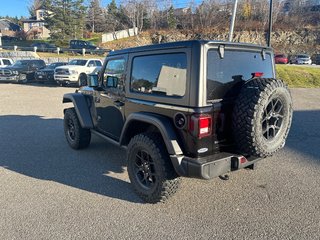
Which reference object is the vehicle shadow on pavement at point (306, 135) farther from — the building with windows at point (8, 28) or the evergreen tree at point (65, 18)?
the building with windows at point (8, 28)

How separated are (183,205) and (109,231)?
998mm

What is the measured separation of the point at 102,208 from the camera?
3289 millimetres

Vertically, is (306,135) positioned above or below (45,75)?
below

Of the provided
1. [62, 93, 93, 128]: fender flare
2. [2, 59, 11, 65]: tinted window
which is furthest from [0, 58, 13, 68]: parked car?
[62, 93, 93, 128]: fender flare

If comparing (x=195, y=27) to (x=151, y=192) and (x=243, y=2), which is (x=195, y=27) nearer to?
(x=243, y=2)

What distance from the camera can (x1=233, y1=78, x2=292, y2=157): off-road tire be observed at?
286cm

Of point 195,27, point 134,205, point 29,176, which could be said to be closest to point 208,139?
point 134,205

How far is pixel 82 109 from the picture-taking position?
5051mm

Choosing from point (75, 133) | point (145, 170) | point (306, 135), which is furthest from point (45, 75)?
point (145, 170)

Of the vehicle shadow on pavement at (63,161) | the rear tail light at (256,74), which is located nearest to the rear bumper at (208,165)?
the vehicle shadow on pavement at (63,161)

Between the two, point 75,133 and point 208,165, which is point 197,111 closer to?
point 208,165

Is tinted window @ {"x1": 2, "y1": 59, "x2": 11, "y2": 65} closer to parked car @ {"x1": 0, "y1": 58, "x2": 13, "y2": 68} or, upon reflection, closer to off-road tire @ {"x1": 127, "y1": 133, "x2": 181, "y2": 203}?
parked car @ {"x1": 0, "y1": 58, "x2": 13, "y2": 68}

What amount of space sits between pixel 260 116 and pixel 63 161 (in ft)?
11.6

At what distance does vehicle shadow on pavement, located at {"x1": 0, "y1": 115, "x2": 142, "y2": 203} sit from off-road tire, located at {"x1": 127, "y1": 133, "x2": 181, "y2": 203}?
0.67ft
